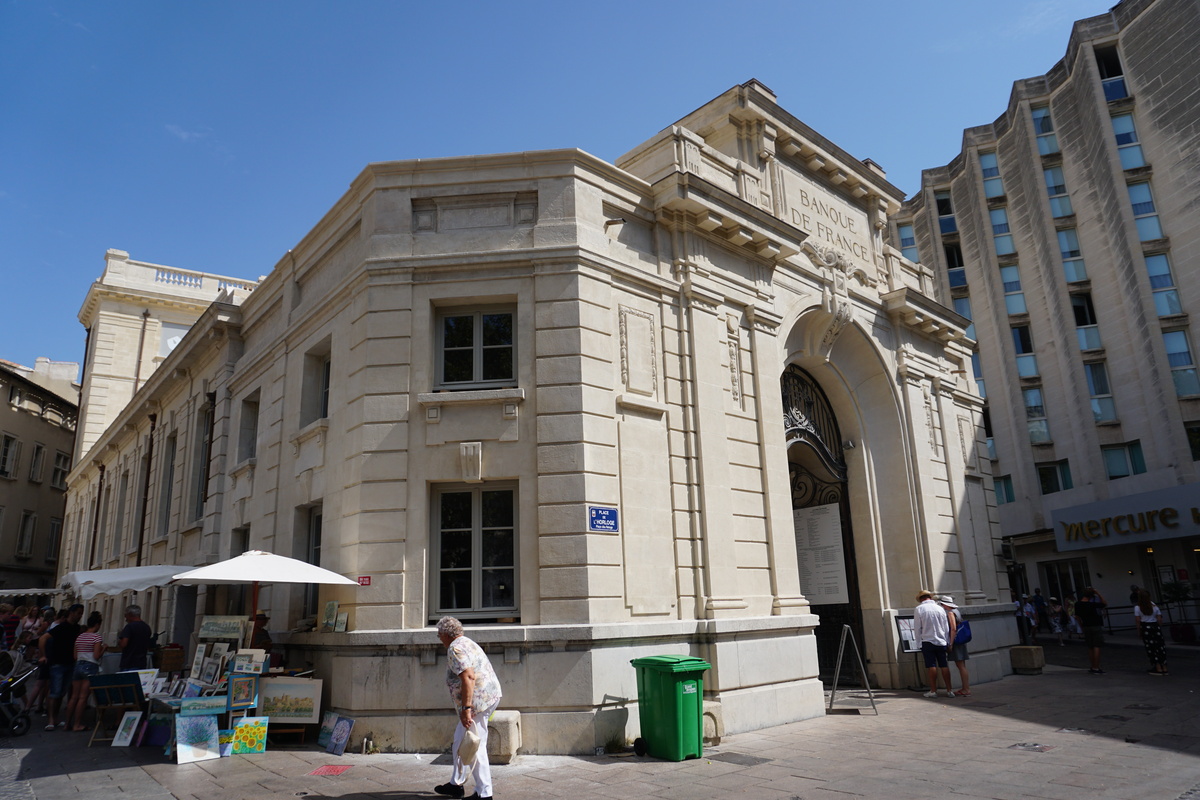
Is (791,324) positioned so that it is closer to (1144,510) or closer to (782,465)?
(782,465)

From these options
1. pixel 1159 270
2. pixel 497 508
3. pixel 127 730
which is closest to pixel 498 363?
pixel 497 508

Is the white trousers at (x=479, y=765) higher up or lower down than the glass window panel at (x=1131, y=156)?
lower down

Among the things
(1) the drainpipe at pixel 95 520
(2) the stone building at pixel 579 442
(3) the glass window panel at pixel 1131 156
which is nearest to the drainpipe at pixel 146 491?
(1) the drainpipe at pixel 95 520

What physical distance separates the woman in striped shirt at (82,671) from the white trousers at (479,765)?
8317 millimetres

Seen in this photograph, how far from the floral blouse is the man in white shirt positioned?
9008 mm

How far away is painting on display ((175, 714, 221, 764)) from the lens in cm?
915

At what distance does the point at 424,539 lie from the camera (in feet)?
33.5

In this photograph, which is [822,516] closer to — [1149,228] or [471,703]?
[471,703]

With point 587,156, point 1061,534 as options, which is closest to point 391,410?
point 587,156

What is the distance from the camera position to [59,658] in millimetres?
12617

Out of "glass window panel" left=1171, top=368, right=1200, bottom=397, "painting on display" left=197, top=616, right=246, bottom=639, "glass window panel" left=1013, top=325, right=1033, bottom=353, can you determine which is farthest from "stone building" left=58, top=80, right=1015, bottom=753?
"glass window panel" left=1013, top=325, right=1033, bottom=353

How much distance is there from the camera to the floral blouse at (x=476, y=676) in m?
7.14

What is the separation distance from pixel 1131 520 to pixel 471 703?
98.1ft

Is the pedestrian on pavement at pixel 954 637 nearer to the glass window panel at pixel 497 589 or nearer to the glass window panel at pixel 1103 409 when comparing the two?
the glass window panel at pixel 497 589
